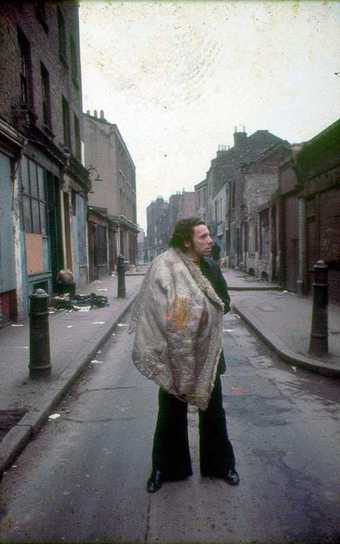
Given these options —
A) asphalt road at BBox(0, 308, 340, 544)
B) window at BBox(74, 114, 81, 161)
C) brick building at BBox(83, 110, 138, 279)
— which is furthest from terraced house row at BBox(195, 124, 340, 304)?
brick building at BBox(83, 110, 138, 279)

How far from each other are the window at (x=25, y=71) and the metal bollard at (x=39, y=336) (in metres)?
7.65

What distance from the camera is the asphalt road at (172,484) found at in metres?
2.58

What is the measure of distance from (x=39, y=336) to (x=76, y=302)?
22.8ft

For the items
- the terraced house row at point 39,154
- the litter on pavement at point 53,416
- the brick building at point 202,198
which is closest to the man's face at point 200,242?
the litter on pavement at point 53,416

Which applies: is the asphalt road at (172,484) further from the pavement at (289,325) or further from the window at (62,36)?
the window at (62,36)

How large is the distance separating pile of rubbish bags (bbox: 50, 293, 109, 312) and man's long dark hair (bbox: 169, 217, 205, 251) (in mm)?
9052

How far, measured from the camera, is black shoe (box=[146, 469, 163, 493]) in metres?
3.00

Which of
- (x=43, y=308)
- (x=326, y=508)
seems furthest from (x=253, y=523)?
(x=43, y=308)

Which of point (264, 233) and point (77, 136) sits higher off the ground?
point (77, 136)

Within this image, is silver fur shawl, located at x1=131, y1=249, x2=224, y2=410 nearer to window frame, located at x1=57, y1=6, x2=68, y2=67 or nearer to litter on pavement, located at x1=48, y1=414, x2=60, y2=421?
litter on pavement, located at x1=48, y1=414, x2=60, y2=421

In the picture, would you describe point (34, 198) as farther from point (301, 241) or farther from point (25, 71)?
point (301, 241)

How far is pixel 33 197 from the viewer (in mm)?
11531

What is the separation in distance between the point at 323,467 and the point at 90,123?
108 ft

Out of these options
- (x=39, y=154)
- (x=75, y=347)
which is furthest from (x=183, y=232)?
(x=39, y=154)
